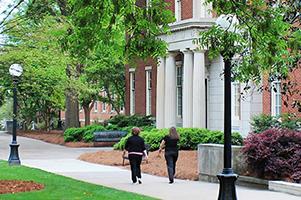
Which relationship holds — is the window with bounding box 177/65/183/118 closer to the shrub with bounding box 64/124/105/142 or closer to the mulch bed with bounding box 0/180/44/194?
the shrub with bounding box 64/124/105/142

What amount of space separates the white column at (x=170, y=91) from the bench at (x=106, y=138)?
490 cm

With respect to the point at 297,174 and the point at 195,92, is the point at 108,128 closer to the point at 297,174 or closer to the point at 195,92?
the point at 195,92

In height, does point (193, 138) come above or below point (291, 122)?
below

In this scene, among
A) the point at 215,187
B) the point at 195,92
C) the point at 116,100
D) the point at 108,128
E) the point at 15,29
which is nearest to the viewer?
the point at 215,187

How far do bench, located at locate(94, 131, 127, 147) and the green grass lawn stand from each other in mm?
18335

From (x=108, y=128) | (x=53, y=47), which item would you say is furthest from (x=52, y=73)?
(x=108, y=128)

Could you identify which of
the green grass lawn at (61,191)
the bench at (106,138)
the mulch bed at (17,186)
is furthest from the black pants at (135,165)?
the bench at (106,138)

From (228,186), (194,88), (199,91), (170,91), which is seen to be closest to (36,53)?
(194,88)

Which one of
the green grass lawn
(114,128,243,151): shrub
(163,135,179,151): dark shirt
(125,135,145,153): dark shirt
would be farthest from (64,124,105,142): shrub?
(125,135,145,153): dark shirt

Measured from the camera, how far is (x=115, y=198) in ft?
51.3

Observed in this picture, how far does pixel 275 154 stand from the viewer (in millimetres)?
18250

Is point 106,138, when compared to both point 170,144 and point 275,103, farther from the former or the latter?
point 170,144

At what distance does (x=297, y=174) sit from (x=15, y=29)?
49.5 feet

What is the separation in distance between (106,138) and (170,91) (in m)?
6.08
